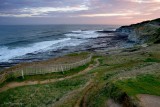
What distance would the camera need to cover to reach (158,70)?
28781mm

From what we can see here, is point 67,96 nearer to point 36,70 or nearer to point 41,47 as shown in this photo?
point 36,70

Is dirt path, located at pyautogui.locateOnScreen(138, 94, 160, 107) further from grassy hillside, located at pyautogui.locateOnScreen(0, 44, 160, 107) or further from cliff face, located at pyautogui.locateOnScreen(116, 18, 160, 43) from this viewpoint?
cliff face, located at pyautogui.locateOnScreen(116, 18, 160, 43)

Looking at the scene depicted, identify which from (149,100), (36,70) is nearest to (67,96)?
(149,100)

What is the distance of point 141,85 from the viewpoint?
22578 mm

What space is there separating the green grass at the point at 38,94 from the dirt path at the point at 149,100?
8050mm

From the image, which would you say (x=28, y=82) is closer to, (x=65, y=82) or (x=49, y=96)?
(x=65, y=82)

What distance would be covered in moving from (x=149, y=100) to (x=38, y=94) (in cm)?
1110

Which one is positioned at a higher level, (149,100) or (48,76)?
(149,100)

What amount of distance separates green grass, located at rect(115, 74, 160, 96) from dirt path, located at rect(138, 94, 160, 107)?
0.60m

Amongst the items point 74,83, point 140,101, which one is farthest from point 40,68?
point 140,101

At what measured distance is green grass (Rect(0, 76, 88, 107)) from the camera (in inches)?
976

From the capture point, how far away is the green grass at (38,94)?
24797 mm

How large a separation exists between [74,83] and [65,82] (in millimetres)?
1168

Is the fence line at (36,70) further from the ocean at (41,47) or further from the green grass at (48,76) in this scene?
the ocean at (41,47)
